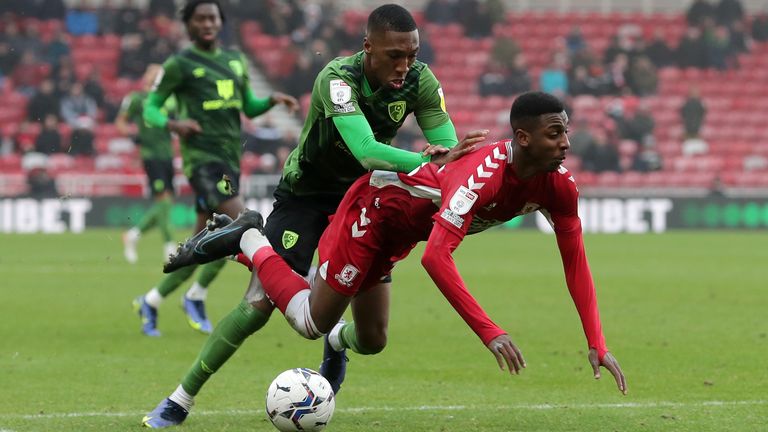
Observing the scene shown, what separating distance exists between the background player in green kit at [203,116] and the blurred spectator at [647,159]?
18507 mm

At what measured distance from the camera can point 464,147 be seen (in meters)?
5.89

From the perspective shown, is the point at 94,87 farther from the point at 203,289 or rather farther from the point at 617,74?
the point at 203,289

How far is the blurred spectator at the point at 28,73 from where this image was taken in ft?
91.8

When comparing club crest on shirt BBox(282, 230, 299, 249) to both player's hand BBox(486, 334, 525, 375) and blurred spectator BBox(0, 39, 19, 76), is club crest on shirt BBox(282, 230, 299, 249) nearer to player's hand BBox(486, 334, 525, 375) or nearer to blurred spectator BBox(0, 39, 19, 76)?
player's hand BBox(486, 334, 525, 375)

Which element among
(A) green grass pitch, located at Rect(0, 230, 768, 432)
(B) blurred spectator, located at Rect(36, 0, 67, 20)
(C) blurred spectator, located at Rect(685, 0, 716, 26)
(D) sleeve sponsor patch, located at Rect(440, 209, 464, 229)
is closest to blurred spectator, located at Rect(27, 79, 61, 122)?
(B) blurred spectator, located at Rect(36, 0, 67, 20)

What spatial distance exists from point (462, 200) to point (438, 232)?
0.18 metres

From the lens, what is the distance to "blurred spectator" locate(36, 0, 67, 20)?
2955cm

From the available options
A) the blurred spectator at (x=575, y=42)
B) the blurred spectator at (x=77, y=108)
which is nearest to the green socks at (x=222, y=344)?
the blurred spectator at (x=77, y=108)

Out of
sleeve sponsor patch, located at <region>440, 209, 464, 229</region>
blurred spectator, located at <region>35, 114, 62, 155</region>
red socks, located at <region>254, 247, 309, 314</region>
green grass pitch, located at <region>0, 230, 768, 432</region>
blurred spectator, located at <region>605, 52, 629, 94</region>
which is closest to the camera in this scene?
sleeve sponsor patch, located at <region>440, 209, 464, 229</region>

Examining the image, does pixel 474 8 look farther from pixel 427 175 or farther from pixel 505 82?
pixel 427 175

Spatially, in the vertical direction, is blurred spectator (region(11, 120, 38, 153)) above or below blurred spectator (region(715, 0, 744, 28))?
below

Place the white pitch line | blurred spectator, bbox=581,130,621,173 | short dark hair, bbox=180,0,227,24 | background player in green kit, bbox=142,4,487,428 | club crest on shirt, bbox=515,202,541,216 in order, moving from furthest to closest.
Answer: blurred spectator, bbox=581,130,621,173 < short dark hair, bbox=180,0,227,24 < the white pitch line < background player in green kit, bbox=142,4,487,428 < club crest on shirt, bbox=515,202,541,216

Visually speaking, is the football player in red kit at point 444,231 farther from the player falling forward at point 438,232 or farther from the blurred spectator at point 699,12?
the blurred spectator at point 699,12

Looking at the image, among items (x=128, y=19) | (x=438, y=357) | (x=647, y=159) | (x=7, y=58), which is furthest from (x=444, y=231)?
(x=128, y=19)
